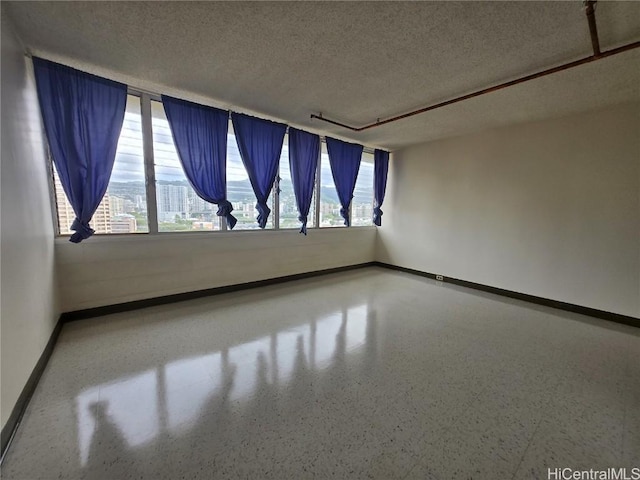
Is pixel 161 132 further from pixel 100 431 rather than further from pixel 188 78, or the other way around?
pixel 100 431

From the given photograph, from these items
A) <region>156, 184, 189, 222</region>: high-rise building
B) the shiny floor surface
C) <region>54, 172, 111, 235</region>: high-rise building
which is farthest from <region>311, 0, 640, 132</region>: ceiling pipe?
<region>54, 172, 111, 235</region>: high-rise building

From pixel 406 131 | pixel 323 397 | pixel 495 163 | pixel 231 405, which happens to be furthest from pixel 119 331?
pixel 495 163

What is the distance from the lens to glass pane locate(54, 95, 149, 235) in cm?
288

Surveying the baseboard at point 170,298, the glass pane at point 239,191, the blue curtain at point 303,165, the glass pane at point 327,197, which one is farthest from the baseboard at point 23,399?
the glass pane at point 327,197

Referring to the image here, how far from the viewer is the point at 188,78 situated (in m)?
2.63

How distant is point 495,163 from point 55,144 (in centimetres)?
530

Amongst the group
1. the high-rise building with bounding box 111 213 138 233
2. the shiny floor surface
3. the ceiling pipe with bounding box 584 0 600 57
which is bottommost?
the shiny floor surface

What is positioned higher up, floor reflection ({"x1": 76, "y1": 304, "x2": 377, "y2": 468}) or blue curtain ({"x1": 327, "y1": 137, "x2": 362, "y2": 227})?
blue curtain ({"x1": 327, "y1": 137, "x2": 362, "y2": 227})

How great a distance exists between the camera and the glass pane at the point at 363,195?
5.43m

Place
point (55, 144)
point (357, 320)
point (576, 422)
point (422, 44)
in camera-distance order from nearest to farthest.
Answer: point (576, 422), point (422, 44), point (55, 144), point (357, 320)

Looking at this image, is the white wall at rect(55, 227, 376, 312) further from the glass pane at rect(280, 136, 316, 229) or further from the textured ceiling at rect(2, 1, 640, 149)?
the textured ceiling at rect(2, 1, 640, 149)

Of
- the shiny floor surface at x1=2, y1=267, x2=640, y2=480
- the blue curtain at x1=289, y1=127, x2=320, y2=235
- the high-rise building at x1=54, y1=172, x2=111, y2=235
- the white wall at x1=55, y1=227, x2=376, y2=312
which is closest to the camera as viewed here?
the shiny floor surface at x1=2, y1=267, x2=640, y2=480

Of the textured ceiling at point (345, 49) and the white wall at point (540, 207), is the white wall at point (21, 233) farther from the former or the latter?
the white wall at point (540, 207)

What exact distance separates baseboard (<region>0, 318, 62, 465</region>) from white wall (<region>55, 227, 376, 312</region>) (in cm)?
68
